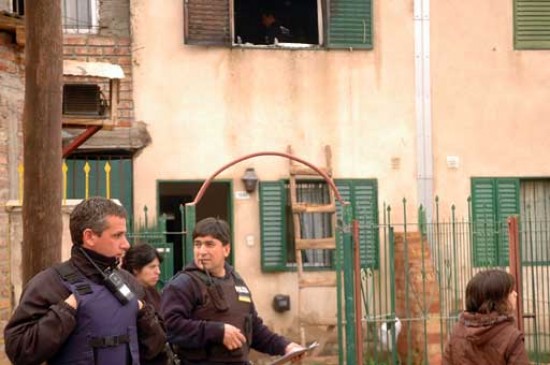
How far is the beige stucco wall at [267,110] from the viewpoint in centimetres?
1312

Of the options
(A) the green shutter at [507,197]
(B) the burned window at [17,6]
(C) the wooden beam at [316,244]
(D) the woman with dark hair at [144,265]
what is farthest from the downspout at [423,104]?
(D) the woman with dark hair at [144,265]

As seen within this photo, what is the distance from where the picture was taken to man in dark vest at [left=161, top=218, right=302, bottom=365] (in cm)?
598

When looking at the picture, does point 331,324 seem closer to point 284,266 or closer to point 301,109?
point 284,266

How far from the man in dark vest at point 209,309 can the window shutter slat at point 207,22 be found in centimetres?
718

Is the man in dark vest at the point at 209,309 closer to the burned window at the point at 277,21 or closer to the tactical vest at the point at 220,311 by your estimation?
the tactical vest at the point at 220,311

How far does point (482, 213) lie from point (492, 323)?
8.25 metres

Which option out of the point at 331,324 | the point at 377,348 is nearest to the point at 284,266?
the point at 331,324

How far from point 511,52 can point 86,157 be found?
18.4 feet

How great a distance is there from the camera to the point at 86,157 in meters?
12.9

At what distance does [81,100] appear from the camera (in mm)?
10344

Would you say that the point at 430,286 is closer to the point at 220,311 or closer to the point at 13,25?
the point at 13,25

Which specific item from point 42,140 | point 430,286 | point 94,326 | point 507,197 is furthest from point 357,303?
point 94,326

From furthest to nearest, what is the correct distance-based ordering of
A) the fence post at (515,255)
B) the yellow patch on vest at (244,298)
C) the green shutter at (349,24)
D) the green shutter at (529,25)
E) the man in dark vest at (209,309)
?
1. the green shutter at (529,25)
2. the green shutter at (349,24)
3. the fence post at (515,255)
4. the yellow patch on vest at (244,298)
5. the man in dark vest at (209,309)

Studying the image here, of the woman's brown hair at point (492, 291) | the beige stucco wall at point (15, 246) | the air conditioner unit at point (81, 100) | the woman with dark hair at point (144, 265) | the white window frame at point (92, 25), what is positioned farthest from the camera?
the white window frame at point (92, 25)
